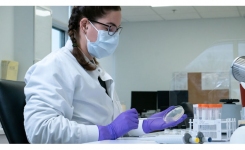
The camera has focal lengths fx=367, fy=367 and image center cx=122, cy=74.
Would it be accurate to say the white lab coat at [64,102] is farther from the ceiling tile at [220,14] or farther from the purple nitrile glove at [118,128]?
the ceiling tile at [220,14]

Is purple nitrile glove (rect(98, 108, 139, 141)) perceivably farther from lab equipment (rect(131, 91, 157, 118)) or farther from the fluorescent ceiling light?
lab equipment (rect(131, 91, 157, 118))

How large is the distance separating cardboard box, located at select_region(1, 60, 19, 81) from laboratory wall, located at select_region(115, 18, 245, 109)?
374cm

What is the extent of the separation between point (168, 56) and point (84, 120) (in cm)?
557

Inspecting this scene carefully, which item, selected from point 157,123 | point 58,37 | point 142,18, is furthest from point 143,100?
point 157,123

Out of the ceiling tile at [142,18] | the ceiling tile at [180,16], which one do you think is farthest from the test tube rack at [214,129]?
the ceiling tile at [142,18]

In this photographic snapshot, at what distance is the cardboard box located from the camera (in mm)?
3312

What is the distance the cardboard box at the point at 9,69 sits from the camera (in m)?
3.31

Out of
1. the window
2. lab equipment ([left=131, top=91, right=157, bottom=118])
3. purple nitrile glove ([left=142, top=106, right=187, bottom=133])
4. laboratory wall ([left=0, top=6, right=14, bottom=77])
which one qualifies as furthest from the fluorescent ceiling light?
lab equipment ([left=131, top=91, right=157, bottom=118])

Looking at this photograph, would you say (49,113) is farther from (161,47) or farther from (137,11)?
(161,47)

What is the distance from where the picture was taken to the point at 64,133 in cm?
121

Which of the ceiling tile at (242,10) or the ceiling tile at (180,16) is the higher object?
the ceiling tile at (180,16)

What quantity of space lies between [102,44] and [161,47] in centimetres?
535

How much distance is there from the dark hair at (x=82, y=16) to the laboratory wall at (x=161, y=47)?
5.33 meters
